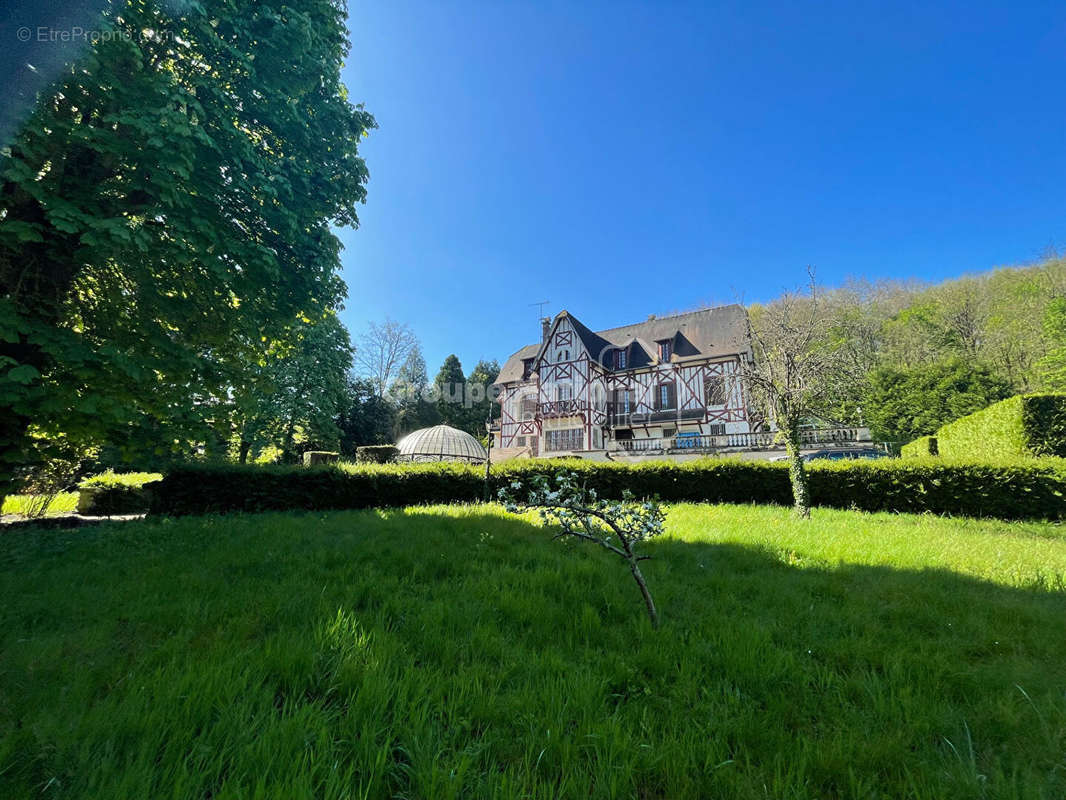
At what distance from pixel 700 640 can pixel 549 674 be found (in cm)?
120

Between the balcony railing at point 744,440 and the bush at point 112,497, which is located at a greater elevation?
the balcony railing at point 744,440

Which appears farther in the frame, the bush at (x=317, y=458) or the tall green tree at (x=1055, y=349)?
the tall green tree at (x=1055, y=349)

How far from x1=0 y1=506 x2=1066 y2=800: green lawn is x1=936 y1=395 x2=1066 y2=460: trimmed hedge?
7848mm

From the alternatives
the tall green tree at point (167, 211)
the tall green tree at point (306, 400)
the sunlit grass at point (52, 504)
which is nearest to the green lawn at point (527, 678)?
the tall green tree at point (167, 211)

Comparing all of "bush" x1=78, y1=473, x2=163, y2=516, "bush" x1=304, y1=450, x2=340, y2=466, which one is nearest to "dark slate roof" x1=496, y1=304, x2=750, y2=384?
"bush" x1=304, y1=450, x2=340, y2=466

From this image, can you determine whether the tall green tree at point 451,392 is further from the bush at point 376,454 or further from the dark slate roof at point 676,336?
the bush at point 376,454

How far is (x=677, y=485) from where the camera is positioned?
10945 mm

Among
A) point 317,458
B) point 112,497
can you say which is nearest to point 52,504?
point 112,497

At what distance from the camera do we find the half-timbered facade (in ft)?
79.6

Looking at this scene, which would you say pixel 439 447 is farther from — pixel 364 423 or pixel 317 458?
pixel 317 458

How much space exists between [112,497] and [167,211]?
1009 cm

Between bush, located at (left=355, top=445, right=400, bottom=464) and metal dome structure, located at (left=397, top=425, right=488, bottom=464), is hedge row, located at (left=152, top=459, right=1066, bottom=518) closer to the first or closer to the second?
bush, located at (left=355, top=445, right=400, bottom=464)

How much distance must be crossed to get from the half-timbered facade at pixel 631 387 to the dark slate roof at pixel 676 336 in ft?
0.21

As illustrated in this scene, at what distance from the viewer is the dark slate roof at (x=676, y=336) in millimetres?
25375
